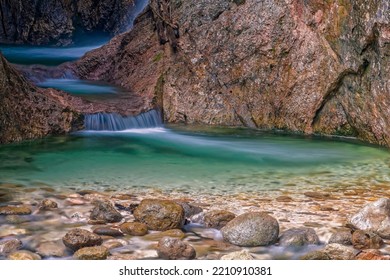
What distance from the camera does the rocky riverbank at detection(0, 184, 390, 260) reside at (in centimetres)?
Answer: 569

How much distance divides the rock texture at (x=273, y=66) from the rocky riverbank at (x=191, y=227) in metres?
5.45

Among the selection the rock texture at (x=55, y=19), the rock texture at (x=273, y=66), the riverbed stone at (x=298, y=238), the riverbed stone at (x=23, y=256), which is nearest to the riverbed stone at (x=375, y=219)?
the riverbed stone at (x=298, y=238)

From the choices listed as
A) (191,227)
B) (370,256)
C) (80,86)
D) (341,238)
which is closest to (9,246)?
(191,227)

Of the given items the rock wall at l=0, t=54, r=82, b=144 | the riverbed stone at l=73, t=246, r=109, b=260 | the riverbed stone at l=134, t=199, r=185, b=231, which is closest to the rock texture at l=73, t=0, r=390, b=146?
the rock wall at l=0, t=54, r=82, b=144

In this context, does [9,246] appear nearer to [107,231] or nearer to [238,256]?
[107,231]

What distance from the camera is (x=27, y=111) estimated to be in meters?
12.7

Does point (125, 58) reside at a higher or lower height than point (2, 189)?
higher

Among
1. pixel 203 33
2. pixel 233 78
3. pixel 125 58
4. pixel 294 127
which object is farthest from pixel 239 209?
pixel 125 58

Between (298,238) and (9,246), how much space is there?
3.10 m

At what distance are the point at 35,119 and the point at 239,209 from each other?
23.5ft

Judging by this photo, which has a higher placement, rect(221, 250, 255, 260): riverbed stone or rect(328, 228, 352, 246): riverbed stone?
rect(328, 228, 352, 246): riverbed stone

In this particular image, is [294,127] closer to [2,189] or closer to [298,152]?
[298,152]

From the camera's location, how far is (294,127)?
47.2 feet

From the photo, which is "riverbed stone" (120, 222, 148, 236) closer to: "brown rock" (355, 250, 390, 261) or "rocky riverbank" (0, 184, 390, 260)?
"rocky riverbank" (0, 184, 390, 260)
